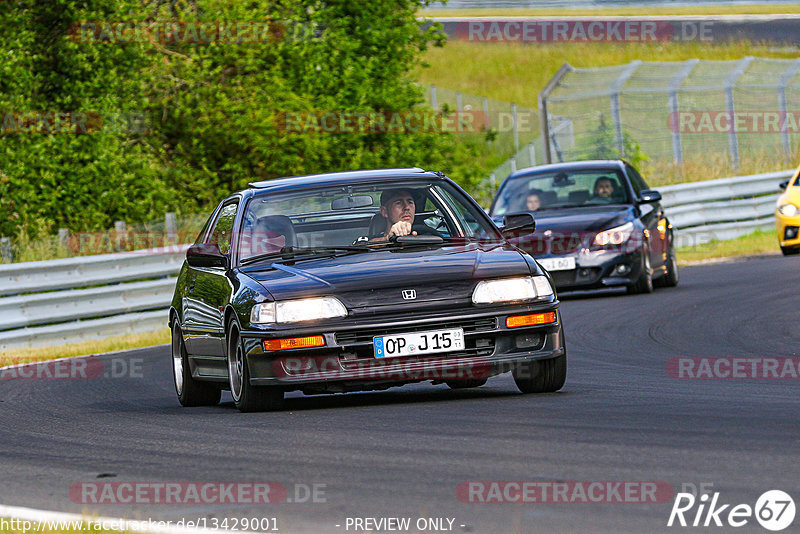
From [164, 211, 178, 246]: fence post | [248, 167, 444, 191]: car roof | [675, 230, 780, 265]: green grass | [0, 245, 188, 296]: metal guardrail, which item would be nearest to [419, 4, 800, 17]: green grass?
[675, 230, 780, 265]: green grass

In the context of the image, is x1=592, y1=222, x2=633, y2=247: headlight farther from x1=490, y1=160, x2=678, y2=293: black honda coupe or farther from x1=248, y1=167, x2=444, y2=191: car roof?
x1=248, y1=167, x2=444, y2=191: car roof

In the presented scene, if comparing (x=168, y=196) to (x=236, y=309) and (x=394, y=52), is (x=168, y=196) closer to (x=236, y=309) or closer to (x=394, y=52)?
(x=394, y=52)

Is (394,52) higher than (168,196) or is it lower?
higher

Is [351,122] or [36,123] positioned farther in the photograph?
[351,122]

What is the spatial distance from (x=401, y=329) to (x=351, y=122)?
20.5m

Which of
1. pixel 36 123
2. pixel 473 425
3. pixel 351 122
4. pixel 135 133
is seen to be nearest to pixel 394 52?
pixel 351 122

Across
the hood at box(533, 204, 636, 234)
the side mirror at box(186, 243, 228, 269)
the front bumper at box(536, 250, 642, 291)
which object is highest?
the side mirror at box(186, 243, 228, 269)

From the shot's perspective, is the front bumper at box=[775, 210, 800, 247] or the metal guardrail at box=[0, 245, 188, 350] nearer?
the metal guardrail at box=[0, 245, 188, 350]

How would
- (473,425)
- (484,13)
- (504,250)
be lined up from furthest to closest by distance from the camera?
(484,13)
(504,250)
(473,425)

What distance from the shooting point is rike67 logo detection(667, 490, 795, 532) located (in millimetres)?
4898

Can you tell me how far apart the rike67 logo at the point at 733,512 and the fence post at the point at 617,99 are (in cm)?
2457

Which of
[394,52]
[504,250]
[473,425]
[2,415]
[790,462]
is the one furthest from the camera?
[394,52]

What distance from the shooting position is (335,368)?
323 inches

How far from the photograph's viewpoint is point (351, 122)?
28484mm
